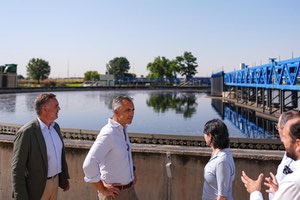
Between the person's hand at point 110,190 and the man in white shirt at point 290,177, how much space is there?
1.15 meters

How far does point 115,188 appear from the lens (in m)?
3.02

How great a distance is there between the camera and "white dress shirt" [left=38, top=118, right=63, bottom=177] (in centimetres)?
332

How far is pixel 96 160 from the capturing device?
2.93 meters

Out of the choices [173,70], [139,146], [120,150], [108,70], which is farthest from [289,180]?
[108,70]

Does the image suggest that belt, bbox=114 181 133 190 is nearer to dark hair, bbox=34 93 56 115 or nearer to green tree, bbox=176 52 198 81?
dark hair, bbox=34 93 56 115

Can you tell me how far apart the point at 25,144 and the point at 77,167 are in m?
1.59

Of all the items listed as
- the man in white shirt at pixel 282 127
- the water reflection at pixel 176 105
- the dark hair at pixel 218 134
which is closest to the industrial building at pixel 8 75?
the water reflection at pixel 176 105

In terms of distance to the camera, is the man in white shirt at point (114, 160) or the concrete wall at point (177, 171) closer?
the man in white shirt at point (114, 160)

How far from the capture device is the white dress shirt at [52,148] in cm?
332

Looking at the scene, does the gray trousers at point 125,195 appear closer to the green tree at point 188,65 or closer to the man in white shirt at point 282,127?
the man in white shirt at point 282,127

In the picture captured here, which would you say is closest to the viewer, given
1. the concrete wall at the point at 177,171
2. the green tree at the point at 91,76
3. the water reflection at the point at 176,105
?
the concrete wall at the point at 177,171

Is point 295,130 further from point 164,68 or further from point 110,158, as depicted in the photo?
point 164,68

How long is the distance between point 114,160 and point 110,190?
0.27 m

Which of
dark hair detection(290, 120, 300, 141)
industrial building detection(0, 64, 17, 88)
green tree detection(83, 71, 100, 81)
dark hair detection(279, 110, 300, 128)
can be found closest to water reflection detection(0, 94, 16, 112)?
industrial building detection(0, 64, 17, 88)
